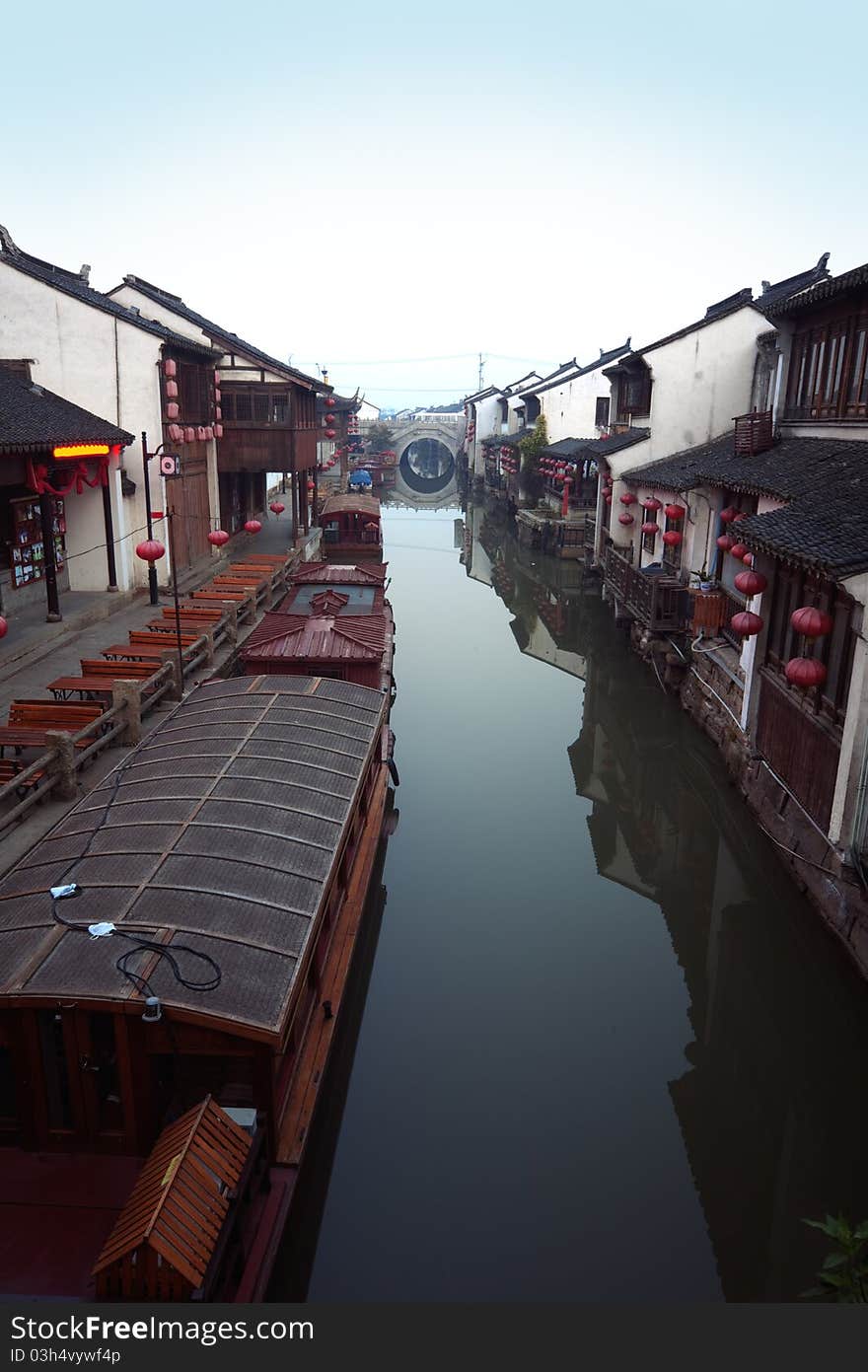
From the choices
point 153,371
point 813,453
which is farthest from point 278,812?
point 153,371

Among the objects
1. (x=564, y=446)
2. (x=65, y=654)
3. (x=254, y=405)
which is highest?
(x=254, y=405)

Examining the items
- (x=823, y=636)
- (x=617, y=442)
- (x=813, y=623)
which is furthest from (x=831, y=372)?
(x=617, y=442)

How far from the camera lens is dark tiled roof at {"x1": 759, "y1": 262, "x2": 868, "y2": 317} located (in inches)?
630

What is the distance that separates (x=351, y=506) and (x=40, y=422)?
21.0 m

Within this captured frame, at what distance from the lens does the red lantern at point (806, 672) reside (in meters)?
12.3

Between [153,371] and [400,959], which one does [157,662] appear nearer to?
[400,959]

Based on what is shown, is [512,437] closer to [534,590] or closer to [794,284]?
[534,590]

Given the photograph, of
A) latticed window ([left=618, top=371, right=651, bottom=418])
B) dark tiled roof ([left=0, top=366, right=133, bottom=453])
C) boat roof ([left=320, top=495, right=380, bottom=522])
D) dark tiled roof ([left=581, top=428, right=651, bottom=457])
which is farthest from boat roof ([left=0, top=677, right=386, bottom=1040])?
boat roof ([left=320, top=495, right=380, bottom=522])

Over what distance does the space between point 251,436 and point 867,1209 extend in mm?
30506

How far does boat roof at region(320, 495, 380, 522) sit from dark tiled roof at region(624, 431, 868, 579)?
18.1 m

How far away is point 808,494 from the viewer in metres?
15.2

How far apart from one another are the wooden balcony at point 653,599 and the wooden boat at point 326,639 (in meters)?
6.81

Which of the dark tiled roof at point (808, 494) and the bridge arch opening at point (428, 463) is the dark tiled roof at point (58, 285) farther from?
the bridge arch opening at point (428, 463)

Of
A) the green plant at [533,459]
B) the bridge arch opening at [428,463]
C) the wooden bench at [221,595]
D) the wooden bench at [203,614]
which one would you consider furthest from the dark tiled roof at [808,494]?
the bridge arch opening at [428,463]
